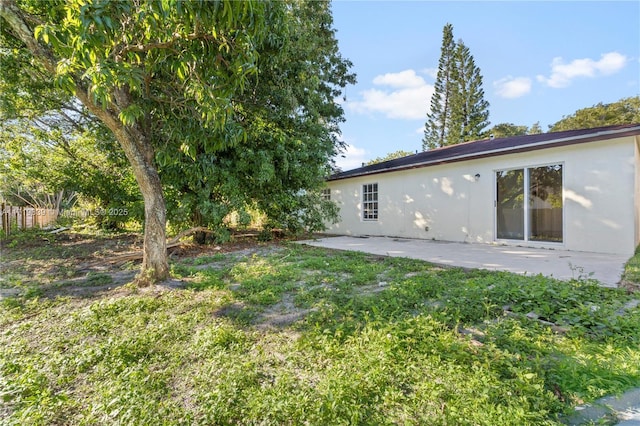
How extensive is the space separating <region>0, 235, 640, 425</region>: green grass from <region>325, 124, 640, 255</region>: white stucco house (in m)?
3.52

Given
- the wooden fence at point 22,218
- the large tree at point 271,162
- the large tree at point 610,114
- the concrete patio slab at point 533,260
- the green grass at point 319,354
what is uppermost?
the large tree at point 610,114

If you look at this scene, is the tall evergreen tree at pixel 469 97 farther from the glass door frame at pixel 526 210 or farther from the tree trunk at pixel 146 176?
the tree trunk at pixel 146 176

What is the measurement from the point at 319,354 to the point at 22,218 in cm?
1382

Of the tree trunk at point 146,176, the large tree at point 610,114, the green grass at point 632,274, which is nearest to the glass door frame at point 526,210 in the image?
the green grass at point 632,274

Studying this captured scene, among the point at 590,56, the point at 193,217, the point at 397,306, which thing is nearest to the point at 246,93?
the point at 193,217

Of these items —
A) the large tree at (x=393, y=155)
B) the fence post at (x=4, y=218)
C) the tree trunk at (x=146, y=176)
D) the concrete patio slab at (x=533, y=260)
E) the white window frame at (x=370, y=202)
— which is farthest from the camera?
the large tree at (x=393, y=155)

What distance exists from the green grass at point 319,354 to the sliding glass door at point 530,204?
3.71 meters

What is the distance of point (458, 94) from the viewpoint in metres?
22.5

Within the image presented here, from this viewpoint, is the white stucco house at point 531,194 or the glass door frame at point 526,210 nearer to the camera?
the white stucco house at point 531,194

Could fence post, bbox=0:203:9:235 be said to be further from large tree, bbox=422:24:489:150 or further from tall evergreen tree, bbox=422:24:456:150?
large tree, bbox=422:24:489:150

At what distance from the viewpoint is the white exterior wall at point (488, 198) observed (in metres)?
5.62

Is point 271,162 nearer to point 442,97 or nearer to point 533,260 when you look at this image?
point 533,260

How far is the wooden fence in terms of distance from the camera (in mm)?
9008

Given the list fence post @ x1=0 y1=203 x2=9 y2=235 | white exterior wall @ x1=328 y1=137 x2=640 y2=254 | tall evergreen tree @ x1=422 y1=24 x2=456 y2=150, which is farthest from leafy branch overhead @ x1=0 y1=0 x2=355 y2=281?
tall evergreen tree @ x1=422 y1=24 x2=456 y2=150
